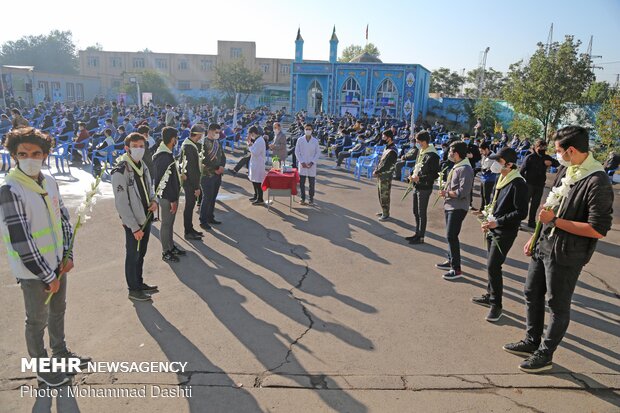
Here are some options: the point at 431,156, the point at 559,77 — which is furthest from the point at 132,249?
the point at 559,77

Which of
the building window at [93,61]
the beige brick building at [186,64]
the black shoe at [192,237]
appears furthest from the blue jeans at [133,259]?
the building window at [93,61]

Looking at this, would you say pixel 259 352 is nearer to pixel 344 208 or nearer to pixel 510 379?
pixel 510 379

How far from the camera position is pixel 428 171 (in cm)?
652

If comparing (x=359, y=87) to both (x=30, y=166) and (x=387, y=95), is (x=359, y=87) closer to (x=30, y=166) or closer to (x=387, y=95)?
(x=387, y=95)

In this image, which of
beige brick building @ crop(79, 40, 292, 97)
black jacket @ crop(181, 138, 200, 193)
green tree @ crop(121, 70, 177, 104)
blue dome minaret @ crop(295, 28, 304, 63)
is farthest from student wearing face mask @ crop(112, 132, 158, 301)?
beige brick building @ crop(79, 40, 292, 97)

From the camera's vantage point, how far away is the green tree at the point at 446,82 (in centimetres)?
5356

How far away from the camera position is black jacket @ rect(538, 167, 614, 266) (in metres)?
3.09

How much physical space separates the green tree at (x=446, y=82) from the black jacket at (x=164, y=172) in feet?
173

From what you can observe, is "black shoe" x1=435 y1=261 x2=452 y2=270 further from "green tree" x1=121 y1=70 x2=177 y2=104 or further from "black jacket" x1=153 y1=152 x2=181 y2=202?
"green tree" x1=121 y1=70 x2=177 y2=104

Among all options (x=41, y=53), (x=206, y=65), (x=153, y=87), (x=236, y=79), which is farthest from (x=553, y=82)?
(x=41, y=53)

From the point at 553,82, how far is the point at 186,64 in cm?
5155

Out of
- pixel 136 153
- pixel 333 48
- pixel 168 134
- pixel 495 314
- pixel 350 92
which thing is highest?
pixel 333 48

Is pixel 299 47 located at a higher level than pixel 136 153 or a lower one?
higher

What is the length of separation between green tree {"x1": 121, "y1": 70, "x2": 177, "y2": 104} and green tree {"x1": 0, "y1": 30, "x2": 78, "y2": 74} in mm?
30069
